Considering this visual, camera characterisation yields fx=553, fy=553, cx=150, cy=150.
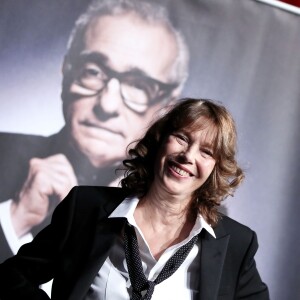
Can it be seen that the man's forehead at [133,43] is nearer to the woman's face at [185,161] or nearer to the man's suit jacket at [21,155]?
the man's suit jacket at [21,155]

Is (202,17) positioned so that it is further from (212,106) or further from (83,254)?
(83,254)

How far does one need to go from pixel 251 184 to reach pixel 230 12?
0.90m

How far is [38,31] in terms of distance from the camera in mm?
2631

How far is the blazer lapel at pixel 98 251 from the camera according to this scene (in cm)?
141

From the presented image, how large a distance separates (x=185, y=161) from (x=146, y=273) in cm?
31

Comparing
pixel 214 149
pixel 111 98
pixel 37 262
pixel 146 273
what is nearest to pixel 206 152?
pixel 214 149

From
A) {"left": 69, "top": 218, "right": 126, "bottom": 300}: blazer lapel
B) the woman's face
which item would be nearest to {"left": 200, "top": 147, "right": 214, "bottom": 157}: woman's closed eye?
the woman's face

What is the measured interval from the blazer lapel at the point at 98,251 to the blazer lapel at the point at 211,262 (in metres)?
0.24

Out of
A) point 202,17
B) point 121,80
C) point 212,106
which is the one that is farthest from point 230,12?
point 212,106

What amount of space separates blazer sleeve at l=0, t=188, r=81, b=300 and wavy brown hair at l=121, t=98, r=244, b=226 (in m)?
0.24

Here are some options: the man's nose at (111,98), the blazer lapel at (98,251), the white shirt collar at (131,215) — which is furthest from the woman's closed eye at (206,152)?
the man's nose at (111,98)

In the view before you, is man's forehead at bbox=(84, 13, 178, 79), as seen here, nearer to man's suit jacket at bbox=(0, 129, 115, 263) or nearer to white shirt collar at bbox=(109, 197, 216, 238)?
man's suit jacket at bbox=(0, 129, 115, 263)

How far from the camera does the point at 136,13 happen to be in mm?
2719

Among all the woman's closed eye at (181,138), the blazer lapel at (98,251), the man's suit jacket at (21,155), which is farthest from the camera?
the man's suit jacket at (21,155)
